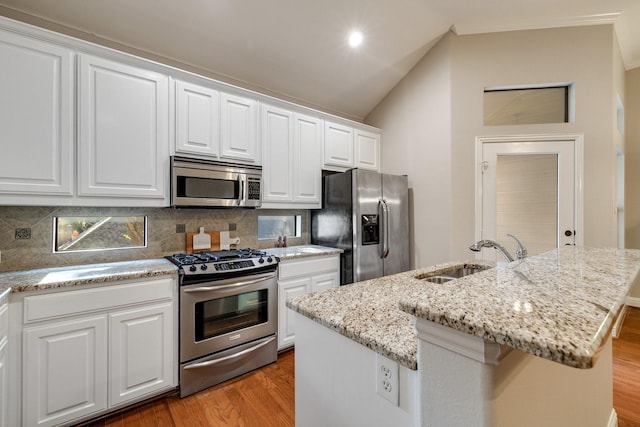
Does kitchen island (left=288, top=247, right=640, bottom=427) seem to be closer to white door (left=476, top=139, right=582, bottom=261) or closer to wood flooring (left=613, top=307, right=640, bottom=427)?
wood flooring (left=613, top=307, right=640, bottom=427)

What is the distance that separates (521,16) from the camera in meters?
2.99

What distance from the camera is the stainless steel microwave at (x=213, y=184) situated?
2363 mm

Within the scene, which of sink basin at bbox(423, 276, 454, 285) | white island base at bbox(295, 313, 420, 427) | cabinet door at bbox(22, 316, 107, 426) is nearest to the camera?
white island base at bbox(295, 313, 420, 427)

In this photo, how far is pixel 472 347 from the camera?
0.56 m

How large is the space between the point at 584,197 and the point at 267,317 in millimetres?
3443

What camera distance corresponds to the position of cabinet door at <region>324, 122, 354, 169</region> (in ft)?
11.2

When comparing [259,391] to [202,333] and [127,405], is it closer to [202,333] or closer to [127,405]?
[202,333]

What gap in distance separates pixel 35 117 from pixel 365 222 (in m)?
2.69

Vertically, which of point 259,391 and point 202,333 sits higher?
point 202,333

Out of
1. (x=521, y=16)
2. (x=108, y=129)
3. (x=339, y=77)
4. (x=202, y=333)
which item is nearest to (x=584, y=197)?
(x=521, y=16)

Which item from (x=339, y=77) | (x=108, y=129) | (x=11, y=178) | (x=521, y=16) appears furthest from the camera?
(x=339, y=77)

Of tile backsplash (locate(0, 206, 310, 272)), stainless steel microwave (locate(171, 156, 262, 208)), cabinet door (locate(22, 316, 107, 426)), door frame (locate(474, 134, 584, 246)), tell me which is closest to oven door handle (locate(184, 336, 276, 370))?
cabinet door (locate(22, 316, 107, 426))

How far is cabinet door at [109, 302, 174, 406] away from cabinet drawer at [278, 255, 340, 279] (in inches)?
38.1

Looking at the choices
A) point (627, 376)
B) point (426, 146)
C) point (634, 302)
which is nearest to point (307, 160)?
point (426, 146)
